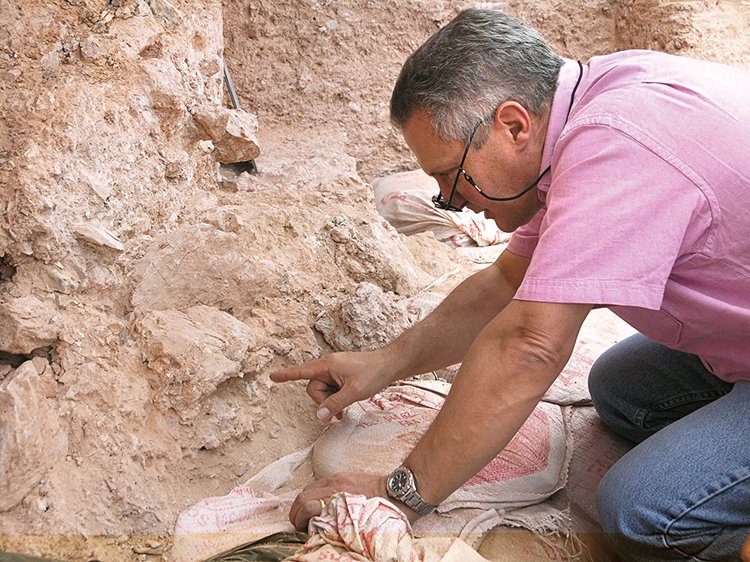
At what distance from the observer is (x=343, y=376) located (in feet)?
5.97

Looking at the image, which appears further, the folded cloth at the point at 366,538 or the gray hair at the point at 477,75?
the gray hair at the point at 477,75

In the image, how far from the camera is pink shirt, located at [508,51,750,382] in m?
1.24

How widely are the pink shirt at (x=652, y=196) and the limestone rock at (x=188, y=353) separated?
890mm

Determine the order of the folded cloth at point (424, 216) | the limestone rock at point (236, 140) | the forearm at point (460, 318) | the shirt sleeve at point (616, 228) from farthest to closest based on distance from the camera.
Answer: the folded cloth at point (424, 216) < the limestone rock at point (236, 140) < the forearm at point (460, 318) < the shirt sleeve at point (616, 228)

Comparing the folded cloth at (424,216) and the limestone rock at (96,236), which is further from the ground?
the limestone rock at (96,236)

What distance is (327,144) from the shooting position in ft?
13.6

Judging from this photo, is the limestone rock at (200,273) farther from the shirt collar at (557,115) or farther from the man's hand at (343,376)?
the shirt collar at (557,115)

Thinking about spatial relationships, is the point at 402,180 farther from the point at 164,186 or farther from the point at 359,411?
the point at 359,411

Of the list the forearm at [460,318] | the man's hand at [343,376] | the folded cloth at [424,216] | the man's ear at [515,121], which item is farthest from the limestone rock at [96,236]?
the folded cloth at [424,216]

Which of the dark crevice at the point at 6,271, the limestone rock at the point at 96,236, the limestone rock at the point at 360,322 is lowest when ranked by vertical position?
the limestone rock at the point at 360,322

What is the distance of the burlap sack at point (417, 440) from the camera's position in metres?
1.72

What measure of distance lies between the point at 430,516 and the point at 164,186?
4.17 ft

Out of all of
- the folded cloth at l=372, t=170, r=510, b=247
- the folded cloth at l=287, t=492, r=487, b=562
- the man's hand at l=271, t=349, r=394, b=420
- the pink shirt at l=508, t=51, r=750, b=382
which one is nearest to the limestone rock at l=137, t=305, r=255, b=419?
the man's hand at l=271, t=349, r=394, b=420

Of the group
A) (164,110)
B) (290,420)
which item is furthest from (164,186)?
(290,420)
